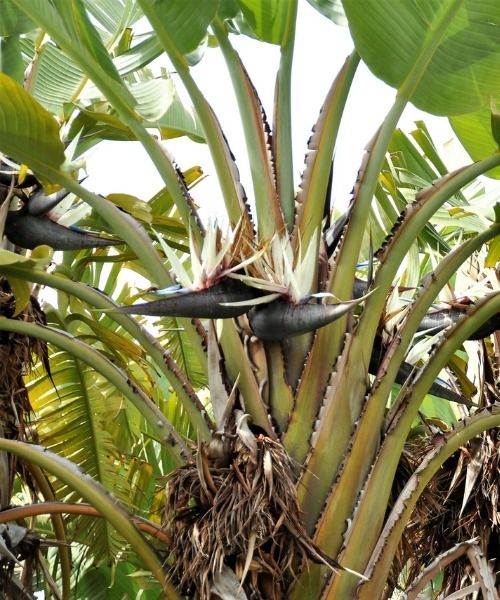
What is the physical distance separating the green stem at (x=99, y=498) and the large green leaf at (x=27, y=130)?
2.07 feet

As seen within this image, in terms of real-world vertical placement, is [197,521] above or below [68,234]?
below

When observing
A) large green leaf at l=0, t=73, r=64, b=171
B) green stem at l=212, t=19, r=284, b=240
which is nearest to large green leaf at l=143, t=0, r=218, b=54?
green stem at l=212, t=19, r=284, b=240

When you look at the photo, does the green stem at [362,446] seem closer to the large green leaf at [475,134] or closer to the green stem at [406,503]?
the green stem at [406,503]

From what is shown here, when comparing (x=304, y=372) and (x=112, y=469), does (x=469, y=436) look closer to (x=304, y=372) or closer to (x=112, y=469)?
(x=304, y=372)

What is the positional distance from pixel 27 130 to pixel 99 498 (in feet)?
2.67

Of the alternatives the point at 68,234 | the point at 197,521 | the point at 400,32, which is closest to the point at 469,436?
the point at 197,521

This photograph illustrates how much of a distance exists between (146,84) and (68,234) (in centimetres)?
66

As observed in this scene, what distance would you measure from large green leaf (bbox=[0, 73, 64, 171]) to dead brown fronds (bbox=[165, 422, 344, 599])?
2.47 ft

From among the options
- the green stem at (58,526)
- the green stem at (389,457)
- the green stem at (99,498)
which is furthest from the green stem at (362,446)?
the green stem at (58,526)

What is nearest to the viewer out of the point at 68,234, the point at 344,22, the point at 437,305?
the point at 68,234

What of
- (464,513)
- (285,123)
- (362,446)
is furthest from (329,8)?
(464,513)

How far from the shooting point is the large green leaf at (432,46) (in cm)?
185

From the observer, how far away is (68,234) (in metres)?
2.02

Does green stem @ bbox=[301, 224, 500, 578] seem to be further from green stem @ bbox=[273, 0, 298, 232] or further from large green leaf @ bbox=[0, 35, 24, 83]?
large green leaf @ bbox=[0, 35, 24, 83]
